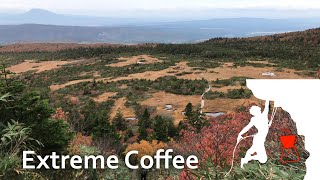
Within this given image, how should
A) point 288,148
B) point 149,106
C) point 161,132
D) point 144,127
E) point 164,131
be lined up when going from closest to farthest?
1. point 288,148
2. point 161,132
3. point 164,131
4. point 144,127
5. point 149,106

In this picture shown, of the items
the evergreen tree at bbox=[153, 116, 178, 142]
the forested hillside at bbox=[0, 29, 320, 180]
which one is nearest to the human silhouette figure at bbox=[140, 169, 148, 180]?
the forested hillside at bbox=[0, 29, 320, 180]

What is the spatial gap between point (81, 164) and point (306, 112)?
6477 millimetres

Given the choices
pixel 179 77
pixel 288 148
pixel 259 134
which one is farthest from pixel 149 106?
pixel 259 134

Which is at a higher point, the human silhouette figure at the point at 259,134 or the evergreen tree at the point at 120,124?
the human silhouette figure at the point at 259,134

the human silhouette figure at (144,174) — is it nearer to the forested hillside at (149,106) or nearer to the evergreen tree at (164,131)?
the forested hillside at (149,106)

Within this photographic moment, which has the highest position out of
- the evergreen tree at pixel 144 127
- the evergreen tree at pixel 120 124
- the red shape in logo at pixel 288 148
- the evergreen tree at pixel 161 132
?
the red shape in logo at pixel 288 148

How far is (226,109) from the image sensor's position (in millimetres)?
29500

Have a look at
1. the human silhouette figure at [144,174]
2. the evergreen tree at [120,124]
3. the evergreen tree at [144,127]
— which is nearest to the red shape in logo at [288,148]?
the human silhouette figure at [144,174]

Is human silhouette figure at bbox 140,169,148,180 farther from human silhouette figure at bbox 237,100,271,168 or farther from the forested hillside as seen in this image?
human silhouette figure at bbox 237,100,271,168

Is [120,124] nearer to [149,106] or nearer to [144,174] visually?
[149,106]

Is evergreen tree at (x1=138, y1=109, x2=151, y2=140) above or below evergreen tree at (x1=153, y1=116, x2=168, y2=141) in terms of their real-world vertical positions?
below

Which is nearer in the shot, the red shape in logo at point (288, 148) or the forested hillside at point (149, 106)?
the red shape in logo at point (288, 148)

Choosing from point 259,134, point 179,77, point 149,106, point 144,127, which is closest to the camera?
point 259,134

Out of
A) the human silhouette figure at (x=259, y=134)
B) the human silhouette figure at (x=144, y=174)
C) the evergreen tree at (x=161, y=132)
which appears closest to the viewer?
the human silhouette figure at (x=259, y=134)
